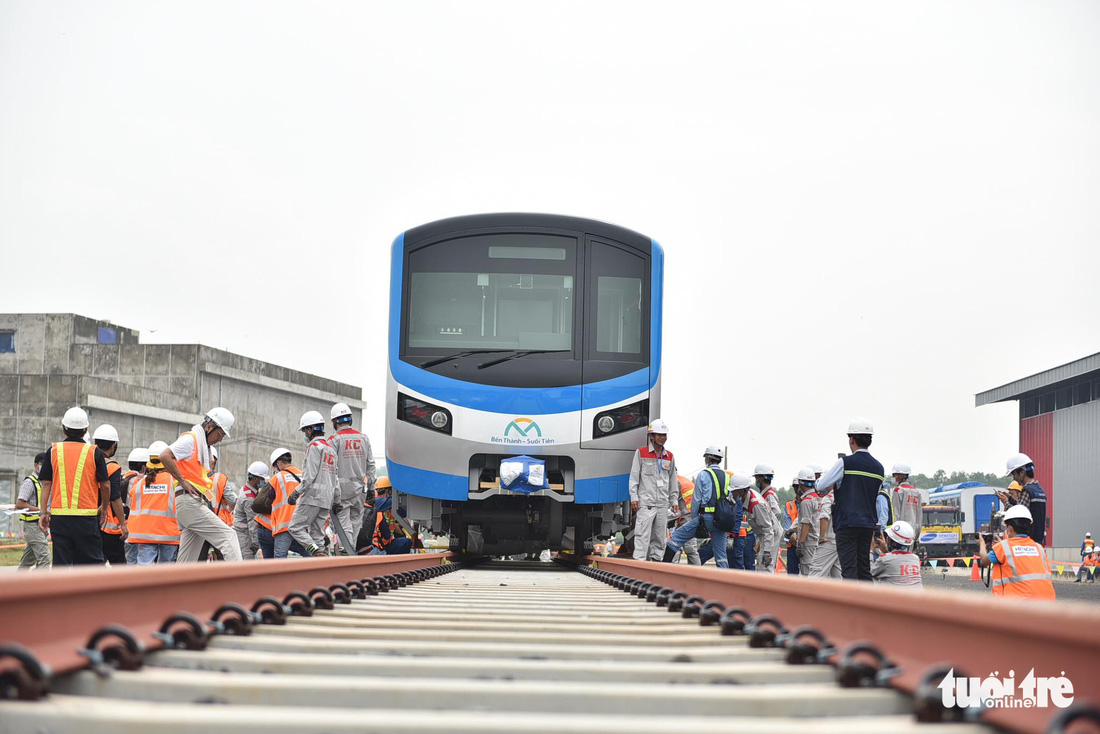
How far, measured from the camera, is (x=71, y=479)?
8727mm

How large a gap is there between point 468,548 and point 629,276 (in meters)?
3.91

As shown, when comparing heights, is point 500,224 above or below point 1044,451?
above

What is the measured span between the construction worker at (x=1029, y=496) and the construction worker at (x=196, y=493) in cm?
628

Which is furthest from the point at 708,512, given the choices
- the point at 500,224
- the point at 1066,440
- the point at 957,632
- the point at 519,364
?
the point at 1066,440

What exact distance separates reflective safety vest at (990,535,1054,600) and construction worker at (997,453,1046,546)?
0.63 meters

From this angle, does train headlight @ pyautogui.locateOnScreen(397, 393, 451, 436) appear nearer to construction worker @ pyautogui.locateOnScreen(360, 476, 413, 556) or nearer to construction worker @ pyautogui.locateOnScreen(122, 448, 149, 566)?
construction worker @ pyautogui.locateOnScreen(360, 476, 413, 556)

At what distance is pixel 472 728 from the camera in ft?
6.93

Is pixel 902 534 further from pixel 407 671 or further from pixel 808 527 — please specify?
pixel 407 671

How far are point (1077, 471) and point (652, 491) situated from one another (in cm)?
3316

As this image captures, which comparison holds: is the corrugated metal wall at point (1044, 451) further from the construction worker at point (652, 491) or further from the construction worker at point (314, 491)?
the construction worker at point (314, 491)

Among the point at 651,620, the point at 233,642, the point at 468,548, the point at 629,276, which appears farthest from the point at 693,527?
the point at 233,642

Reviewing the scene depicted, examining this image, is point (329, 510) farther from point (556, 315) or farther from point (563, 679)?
point (563, 679)

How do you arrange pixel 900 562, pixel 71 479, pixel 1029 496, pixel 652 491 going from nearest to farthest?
1. pixel 71 479
2. pixel 1029 496
3. pixel 900 562
4. pixel 652 491

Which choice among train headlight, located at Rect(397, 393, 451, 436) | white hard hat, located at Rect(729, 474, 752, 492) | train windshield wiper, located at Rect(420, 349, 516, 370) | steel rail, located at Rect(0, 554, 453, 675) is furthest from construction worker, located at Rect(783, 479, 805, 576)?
steel rail, located at Rect(0, 554, 453, 675)
